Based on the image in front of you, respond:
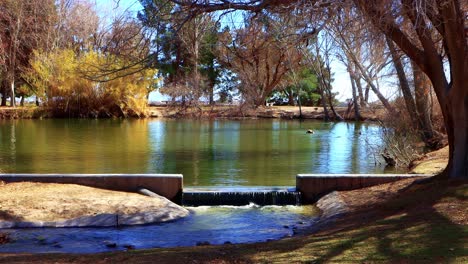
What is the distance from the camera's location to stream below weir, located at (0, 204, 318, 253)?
31.7 feet

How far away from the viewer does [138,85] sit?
51.9 meters

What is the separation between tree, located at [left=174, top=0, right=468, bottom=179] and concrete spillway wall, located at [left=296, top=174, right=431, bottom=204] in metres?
2.88

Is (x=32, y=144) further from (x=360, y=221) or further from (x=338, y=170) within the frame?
(x=360, y=221)

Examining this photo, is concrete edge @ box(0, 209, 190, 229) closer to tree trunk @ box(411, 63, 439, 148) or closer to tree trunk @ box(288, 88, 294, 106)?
tree trunk @ box(411, 63, 439, 148)

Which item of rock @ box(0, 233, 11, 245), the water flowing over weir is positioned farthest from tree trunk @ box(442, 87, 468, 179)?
rock @ box(0, 233, 11, 245)

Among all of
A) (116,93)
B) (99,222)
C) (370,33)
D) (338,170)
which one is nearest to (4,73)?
(116,93)

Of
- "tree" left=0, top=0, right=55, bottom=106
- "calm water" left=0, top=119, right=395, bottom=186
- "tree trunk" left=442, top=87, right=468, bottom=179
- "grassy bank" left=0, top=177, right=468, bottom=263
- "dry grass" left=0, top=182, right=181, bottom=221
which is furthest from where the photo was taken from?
"tree" left=0, top=0, right=55, bottom=106

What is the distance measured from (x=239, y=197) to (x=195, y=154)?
10633 millimetres

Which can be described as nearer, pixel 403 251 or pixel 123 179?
pixel 403 251

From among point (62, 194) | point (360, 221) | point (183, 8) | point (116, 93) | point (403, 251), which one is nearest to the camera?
point (403, 251)

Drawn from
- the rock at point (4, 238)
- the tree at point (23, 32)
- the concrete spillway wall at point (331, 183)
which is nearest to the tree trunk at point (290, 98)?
the tree at point (23, 32)

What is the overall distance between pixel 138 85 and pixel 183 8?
41.9 meters

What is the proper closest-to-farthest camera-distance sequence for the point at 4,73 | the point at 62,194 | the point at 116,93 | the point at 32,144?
the point at 62,194
the point at 32,144
the point at 4,73
the point at 116,93

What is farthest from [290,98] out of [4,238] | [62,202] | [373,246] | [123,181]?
[373,246]
